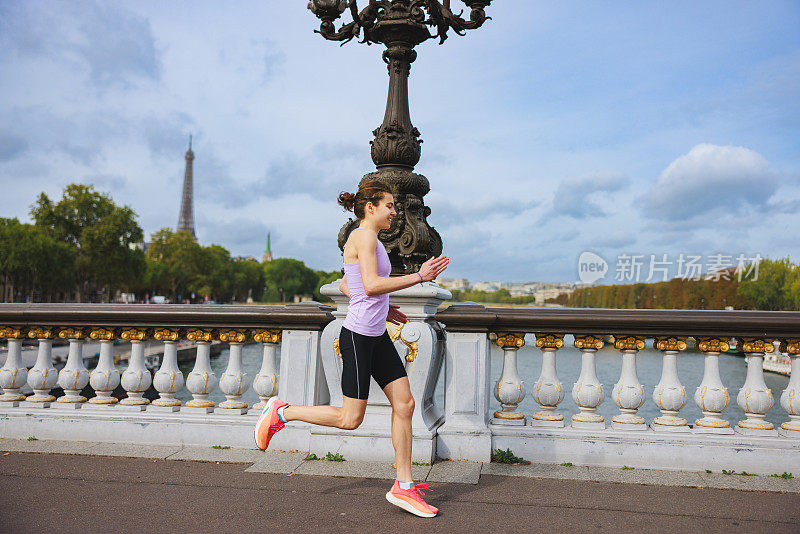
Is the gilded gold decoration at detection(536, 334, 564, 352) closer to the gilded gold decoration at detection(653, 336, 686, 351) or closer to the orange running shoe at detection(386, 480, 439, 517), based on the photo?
the gilded gold decoration at detection(653, 336, 686, 351)

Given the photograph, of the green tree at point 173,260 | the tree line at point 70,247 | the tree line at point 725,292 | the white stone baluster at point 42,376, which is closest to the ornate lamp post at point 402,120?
the white stone baluster at point 42,376

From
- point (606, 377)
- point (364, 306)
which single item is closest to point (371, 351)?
point (364, 306)

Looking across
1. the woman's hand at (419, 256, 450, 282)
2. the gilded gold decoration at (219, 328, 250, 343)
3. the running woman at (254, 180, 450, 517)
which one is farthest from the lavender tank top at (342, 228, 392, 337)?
the gilded gold decoration at (219, 328, 250, 343)

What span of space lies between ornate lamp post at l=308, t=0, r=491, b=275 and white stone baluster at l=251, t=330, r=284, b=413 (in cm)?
101

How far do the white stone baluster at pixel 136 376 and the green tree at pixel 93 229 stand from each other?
52.0 meters

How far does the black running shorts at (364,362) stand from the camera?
11.9 feet

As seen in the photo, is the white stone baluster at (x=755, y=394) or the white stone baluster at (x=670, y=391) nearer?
the white stone baluster at (x=755, y=394)

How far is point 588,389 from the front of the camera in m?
4.83

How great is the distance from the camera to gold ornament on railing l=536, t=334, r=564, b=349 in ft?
16.1

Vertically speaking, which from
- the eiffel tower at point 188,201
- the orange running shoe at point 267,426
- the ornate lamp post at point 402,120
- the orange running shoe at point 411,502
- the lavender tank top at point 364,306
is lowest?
the orange running shoe at point 411,502

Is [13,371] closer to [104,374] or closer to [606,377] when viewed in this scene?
[104,374]

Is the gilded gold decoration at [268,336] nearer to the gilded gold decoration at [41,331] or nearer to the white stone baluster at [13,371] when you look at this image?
the gilded gold decoration at [41,331]

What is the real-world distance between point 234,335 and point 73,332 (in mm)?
1470

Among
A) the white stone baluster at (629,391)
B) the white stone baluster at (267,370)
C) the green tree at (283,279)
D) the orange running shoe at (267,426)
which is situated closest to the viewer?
the orange running shoe at (267,426)
